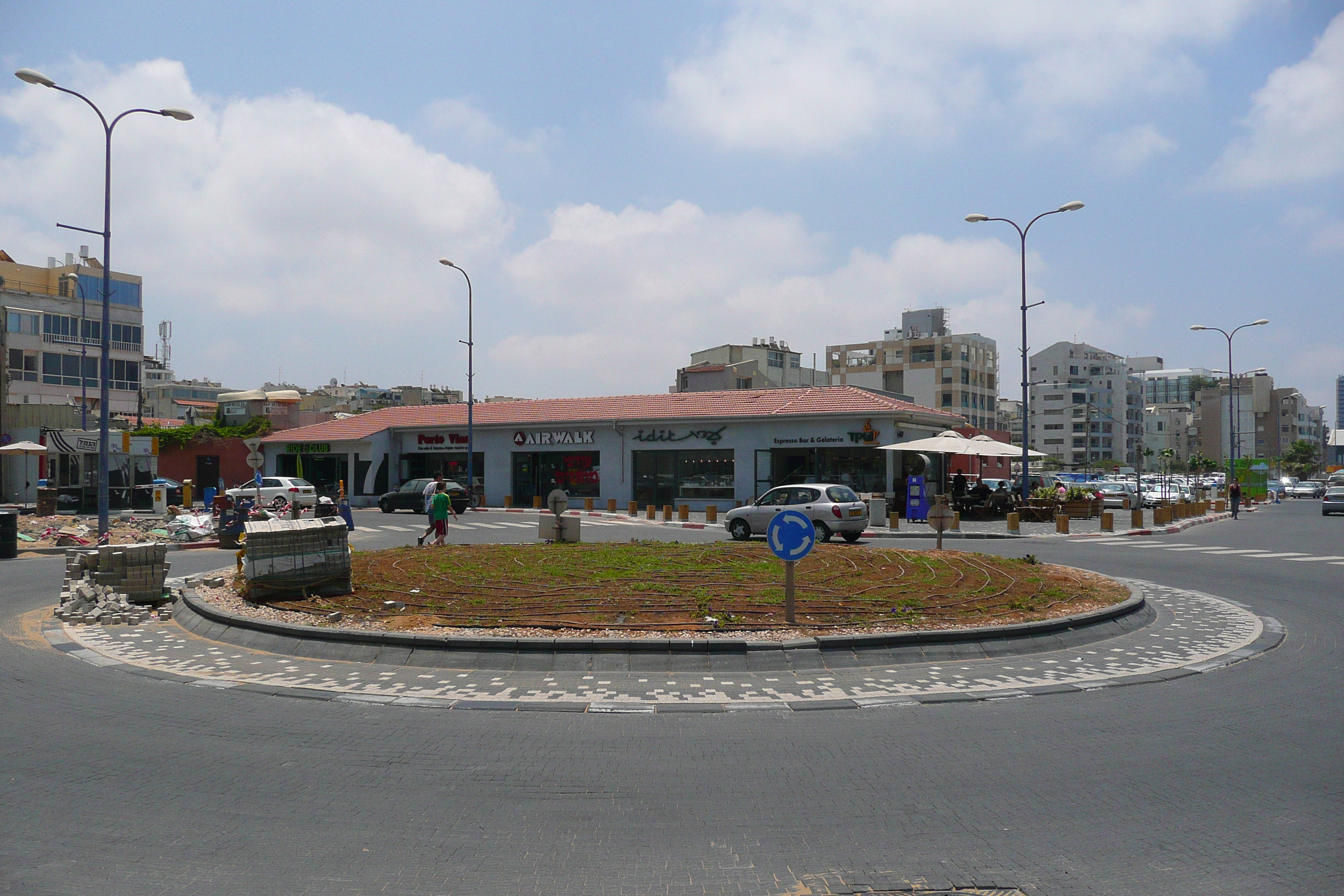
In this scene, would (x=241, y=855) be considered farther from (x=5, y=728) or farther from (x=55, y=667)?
(x=55, y=667)

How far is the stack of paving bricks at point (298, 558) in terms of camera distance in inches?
439

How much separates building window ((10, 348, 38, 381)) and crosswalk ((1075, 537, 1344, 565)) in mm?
60241

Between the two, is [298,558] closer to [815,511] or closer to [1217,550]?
[815,511]

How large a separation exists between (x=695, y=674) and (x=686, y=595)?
9.07ft

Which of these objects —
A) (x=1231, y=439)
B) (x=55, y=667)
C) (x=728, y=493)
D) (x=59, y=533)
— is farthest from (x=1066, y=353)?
(x=55, y=667)

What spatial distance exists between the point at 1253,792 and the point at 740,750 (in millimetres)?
2988

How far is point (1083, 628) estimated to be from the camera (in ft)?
32.9

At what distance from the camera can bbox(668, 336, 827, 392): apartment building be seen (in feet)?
189

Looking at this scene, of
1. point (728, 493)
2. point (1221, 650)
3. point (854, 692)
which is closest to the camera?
point (854, 692)

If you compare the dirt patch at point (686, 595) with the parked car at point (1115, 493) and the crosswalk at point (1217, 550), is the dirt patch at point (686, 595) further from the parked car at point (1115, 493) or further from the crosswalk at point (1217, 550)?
the parked car at point (1115, 493)

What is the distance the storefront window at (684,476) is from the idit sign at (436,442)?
10101mm

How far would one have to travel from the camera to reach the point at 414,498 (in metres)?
38.2

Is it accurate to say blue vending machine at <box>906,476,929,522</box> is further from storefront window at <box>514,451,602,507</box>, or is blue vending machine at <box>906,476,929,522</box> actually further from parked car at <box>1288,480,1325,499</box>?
parked car at <box>1288,480,1325,499</box>

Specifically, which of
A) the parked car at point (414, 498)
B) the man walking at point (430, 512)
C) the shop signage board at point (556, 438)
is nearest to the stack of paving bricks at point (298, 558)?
the man walking at point (430, 512)
